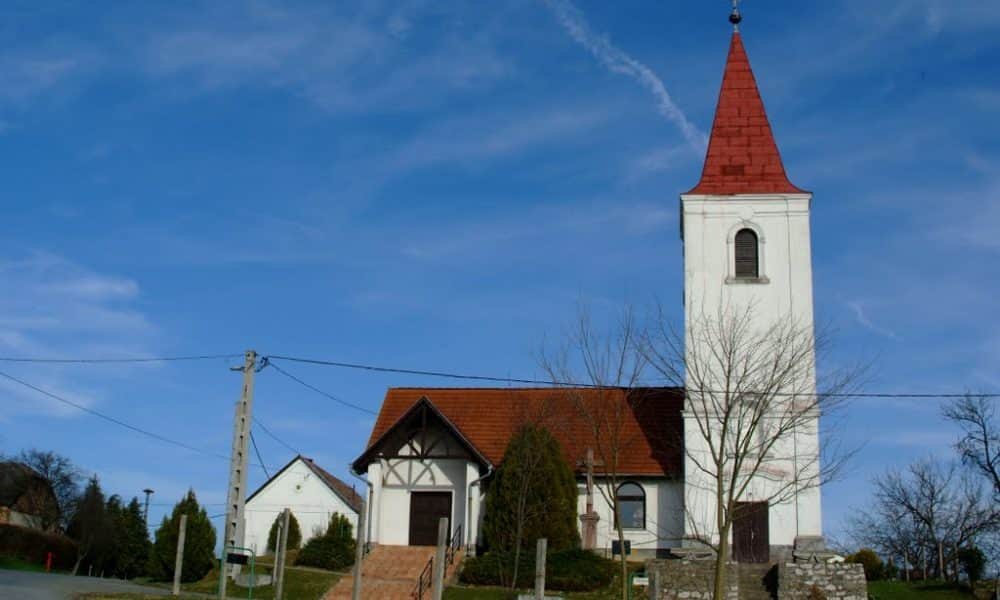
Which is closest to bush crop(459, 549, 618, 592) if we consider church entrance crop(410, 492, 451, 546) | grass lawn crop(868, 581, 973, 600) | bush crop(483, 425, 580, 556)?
bush crop(483, 425, 580, 556)

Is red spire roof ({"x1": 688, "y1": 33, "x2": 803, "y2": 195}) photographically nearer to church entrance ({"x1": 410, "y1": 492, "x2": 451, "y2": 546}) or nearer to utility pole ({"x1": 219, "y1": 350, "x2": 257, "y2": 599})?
church entrance ({"x1": 410, "y1": 492, "x2": 451, "y2": 546})

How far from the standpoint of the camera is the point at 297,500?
4800 centimetres

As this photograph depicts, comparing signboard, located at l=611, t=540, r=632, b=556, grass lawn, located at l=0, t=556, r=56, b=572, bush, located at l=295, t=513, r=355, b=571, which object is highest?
signboard, located at l=611, t=540, r=632, b=556

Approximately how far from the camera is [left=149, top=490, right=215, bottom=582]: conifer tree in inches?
1226

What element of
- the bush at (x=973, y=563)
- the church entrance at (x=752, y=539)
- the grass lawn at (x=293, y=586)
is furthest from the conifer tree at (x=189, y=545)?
the bush at (x=973, y=563)

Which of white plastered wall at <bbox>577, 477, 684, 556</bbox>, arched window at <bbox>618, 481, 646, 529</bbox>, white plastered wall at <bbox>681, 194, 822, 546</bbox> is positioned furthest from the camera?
arched window at <bbox>618, 481, 646, 529</bbox>

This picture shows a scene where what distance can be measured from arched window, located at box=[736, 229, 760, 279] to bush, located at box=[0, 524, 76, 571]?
3039 cm

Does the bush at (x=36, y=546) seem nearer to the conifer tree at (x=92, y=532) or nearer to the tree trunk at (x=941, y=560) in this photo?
the conifer tree at (x=92, y=532)

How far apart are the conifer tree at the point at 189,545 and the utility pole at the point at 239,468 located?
9.04m

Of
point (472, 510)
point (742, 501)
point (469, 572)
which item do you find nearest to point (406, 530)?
point (472, 510)

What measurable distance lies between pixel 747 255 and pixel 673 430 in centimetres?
605

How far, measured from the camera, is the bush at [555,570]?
2842 centimetres

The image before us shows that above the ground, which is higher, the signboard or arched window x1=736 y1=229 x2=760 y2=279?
arched window x1=736 y1=229 x2=760 y2=279

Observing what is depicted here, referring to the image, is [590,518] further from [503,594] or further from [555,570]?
[503,594]
